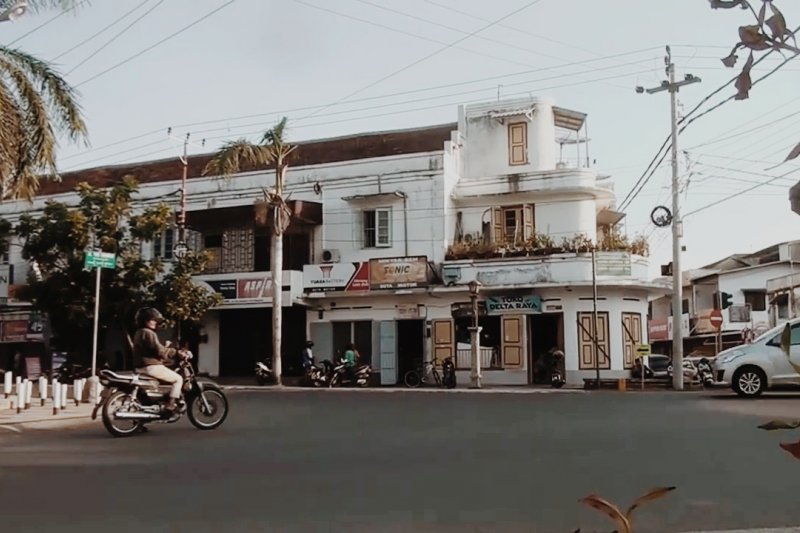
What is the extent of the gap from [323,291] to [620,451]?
21467 millimetres

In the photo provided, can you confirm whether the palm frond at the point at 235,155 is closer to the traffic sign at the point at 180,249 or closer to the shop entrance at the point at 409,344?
the traffic sign at the point at 180,249

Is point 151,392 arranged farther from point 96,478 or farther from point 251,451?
point 96,478

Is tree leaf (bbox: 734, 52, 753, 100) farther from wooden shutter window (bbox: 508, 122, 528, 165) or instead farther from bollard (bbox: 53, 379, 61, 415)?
wooden shutter window (bbox: 508, 122, 528, 165)

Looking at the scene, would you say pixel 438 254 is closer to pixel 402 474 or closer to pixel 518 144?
pixel 518 144

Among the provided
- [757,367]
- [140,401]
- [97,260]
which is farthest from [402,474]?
[757,367]

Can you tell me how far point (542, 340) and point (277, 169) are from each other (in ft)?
36.7

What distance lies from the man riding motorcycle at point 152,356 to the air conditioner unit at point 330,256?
19.2m

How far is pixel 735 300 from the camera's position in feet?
146

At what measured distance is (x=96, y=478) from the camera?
852 centimetres

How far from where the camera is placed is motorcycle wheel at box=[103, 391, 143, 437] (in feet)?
39.1

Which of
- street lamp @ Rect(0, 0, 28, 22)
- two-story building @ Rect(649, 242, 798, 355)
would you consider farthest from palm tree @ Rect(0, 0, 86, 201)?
two-story building @ Rect(649, 242, 798, 355)

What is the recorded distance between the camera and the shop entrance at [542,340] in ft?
96.8

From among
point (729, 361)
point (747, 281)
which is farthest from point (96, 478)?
point (747, 281)

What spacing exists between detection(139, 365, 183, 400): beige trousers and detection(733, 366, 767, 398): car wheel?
Result: 12.8m
